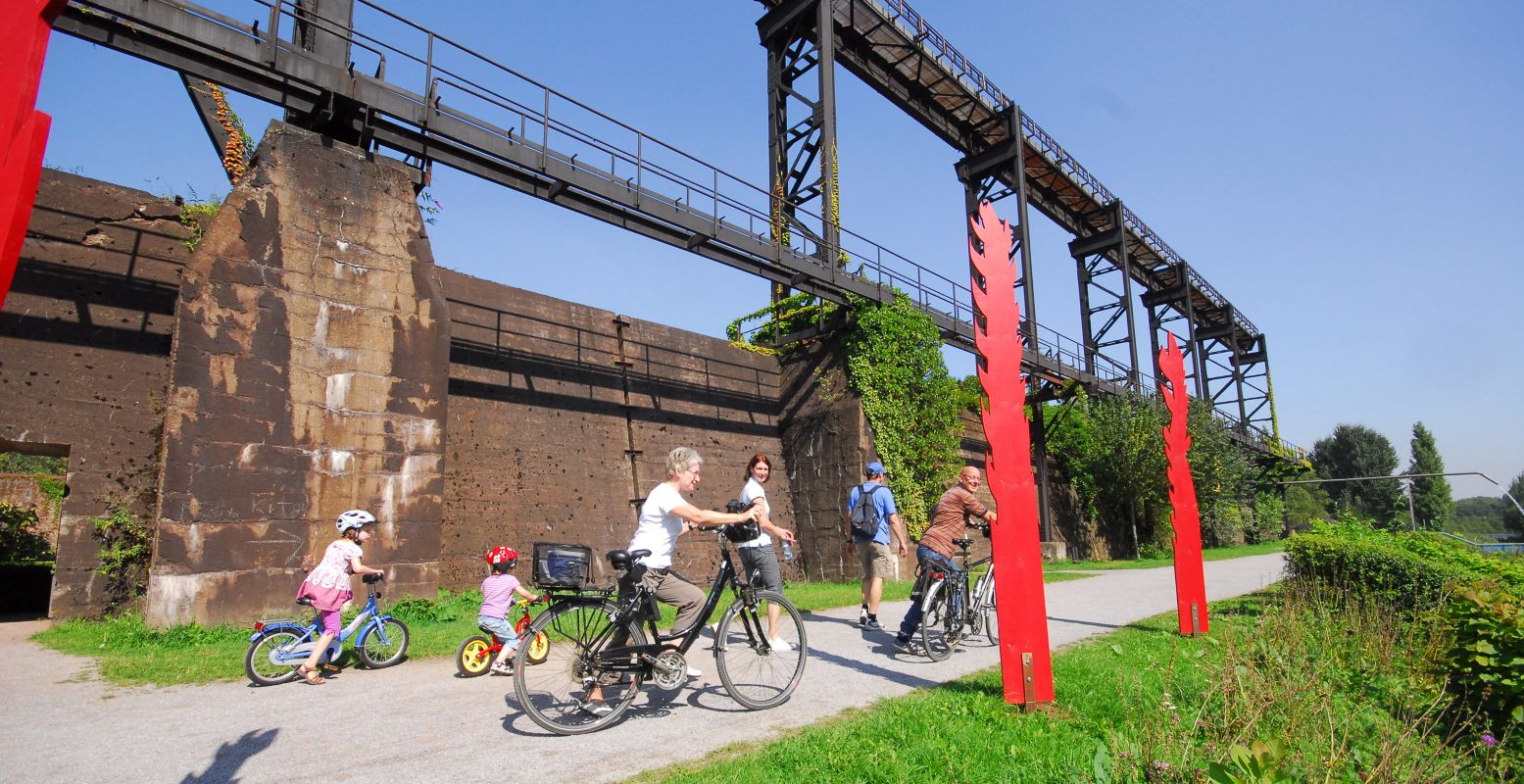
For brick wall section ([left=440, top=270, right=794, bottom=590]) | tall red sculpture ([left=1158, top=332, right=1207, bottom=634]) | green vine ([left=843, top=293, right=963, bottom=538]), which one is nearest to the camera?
tall red sculpture ([left=1158, top=332, right=1207, bottom=634])

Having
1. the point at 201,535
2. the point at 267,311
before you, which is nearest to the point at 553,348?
the point at 267,311

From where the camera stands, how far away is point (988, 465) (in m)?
5.29

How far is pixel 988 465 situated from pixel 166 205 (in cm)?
1111

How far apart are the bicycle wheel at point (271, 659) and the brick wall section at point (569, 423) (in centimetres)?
463

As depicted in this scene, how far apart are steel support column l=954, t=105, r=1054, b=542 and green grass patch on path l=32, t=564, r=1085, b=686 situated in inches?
677

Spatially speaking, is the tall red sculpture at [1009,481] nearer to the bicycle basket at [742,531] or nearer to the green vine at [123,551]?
the bicycle basket at [742,531]

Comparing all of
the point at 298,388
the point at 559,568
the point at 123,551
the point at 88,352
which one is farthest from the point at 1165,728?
the point at 88,352

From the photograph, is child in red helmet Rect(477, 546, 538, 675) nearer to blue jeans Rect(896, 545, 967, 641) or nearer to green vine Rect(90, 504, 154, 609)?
blue jeans Rect(896, 545, 967, 641)

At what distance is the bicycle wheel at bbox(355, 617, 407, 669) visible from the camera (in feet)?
23.0

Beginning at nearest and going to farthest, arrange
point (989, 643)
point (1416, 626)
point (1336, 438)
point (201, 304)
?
point (1416, 626), point (989, 643), point (201, 304), point (1336, 438)

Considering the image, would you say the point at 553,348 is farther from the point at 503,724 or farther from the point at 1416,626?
the point at 1416,626

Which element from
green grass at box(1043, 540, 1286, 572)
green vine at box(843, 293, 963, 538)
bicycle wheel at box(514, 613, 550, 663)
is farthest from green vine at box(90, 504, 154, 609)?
green grass at box(1043, 540, 1286, 572)

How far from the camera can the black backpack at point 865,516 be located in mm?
8609

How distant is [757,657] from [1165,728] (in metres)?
2.62
